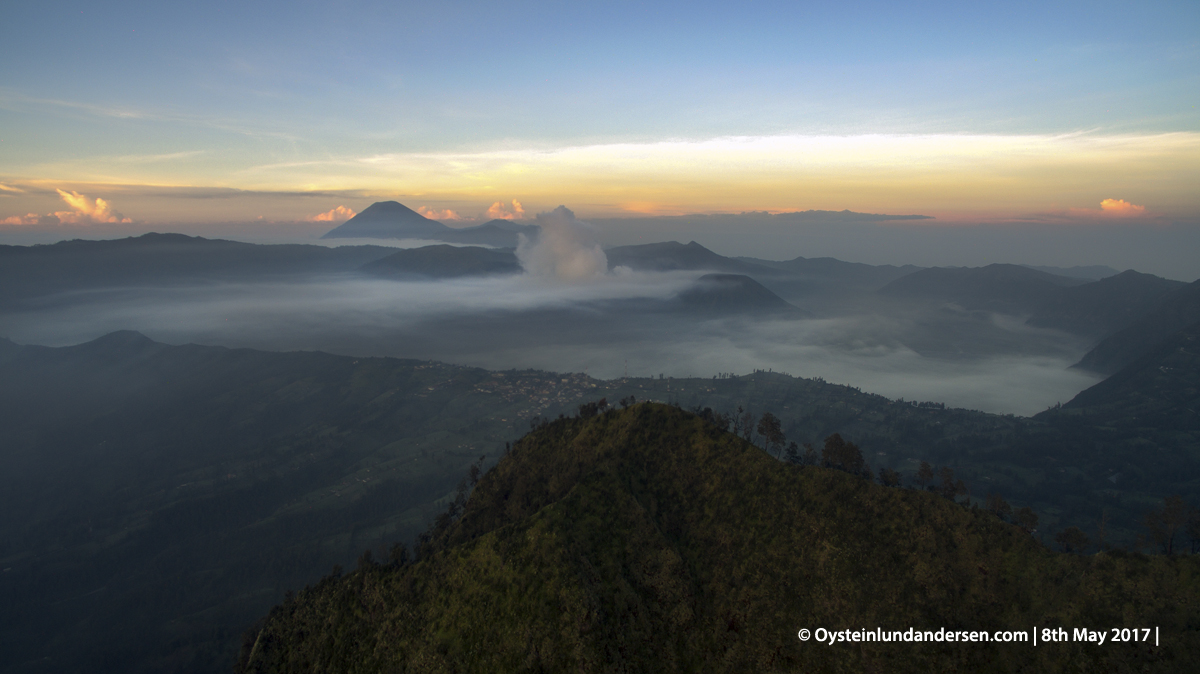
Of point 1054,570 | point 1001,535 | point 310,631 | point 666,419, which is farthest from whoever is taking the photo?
point 666,419

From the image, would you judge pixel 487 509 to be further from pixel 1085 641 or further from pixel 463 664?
pixel 1085 641

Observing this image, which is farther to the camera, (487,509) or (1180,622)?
(487,509)

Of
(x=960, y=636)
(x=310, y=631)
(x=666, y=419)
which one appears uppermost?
(x=666, y=419)

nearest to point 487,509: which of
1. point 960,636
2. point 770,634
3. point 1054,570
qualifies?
point 770,634

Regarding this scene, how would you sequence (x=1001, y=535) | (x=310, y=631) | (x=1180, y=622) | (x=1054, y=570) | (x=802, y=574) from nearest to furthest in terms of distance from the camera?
(x=1180, y=622)
(x=1054, y=570)
(x=1001, y=535)
(x=802, y=574)
(x=310, y=631)

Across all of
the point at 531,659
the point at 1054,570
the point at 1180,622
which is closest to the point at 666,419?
the point at 531,659

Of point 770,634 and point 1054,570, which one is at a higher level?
point 1054,570
